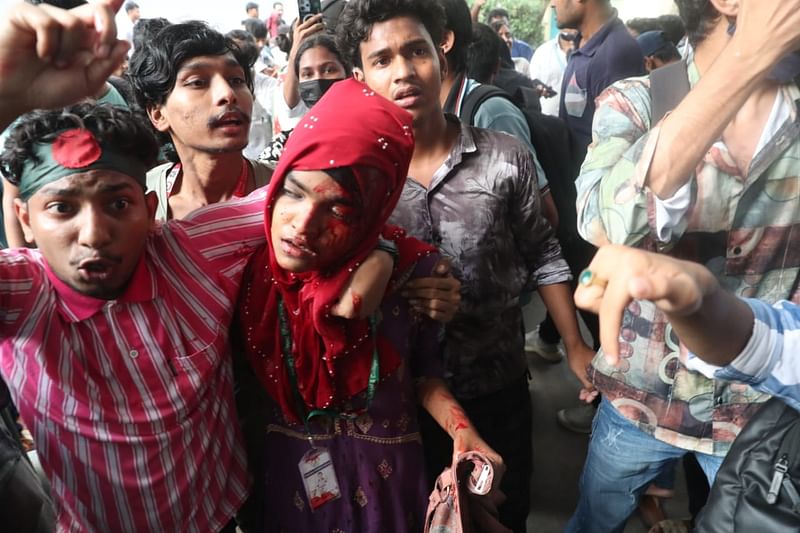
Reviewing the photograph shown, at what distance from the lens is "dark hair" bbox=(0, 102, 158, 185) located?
35.6 inches

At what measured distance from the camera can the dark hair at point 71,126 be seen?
904 millimetres

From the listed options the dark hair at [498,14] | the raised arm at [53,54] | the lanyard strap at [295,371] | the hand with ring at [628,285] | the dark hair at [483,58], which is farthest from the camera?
the dark hair at [498,14]

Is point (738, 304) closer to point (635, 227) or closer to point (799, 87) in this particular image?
point (635, 227)

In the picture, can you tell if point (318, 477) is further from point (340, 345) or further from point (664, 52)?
point (664, 52)

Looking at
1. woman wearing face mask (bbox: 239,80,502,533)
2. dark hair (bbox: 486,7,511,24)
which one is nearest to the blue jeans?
woman wearing face mask (bbox: 239,80,502,533)

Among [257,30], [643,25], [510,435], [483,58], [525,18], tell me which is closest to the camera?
[510,435]

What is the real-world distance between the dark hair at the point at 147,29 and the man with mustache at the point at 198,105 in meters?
0.03

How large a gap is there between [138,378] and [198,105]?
0.69m

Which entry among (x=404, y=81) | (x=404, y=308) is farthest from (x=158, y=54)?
(x=404, y=308)

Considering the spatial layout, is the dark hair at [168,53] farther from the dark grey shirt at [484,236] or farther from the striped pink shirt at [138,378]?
the dark grey shirt at [484,236]

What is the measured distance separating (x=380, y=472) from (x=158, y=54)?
1.11 meters

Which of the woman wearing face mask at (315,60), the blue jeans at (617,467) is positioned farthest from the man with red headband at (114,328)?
the woman wearing face mask at (315,60)

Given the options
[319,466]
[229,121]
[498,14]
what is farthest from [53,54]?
[498,14]

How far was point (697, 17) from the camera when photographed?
0.88m
